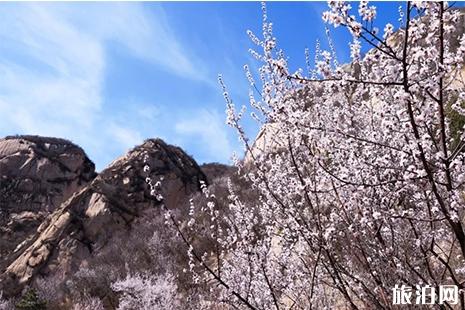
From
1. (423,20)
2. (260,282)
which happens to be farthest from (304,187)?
(260,282)

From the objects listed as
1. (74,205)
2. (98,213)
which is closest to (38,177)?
(74,205)

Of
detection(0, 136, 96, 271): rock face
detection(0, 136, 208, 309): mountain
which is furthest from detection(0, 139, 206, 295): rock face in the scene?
detection(0, 136, 96, 271): rock face

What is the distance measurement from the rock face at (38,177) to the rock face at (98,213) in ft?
31.0

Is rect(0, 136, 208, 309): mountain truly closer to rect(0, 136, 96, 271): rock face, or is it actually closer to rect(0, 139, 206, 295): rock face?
rect(0, 139, 206, 295): rock face

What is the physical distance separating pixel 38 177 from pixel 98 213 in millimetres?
18874

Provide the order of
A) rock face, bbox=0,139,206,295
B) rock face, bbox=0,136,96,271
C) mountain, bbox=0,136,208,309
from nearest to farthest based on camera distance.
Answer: mountain, bbox=0,136,208,309
rock face, bbox=0,139,206,295
rock face, bbox=0,136,96,271

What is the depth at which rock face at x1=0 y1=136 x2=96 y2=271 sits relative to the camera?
5184 cm

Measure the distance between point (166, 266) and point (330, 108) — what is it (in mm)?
21366

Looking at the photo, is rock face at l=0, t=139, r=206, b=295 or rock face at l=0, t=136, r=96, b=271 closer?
rock face at l=0, t=139, r=206, b=295

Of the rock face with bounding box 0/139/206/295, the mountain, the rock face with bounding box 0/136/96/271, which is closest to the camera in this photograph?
the mountain

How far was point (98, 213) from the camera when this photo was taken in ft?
126

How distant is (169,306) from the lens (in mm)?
18844

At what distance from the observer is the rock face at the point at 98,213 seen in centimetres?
3516

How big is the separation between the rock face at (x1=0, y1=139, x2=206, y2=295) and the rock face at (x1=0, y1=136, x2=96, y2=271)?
9.44m
